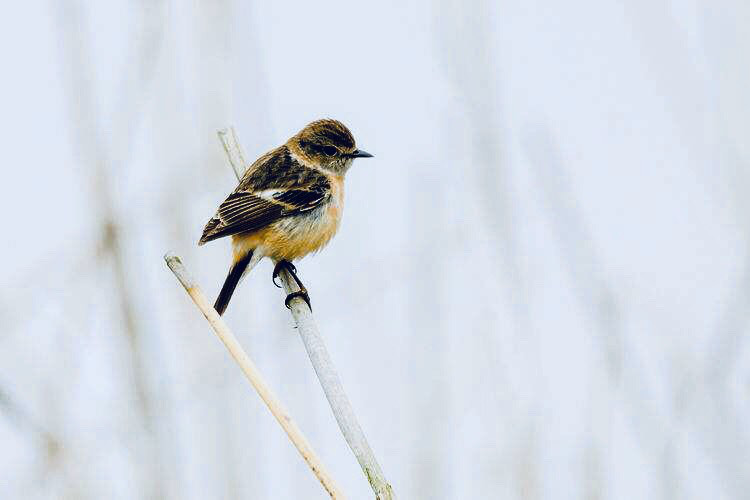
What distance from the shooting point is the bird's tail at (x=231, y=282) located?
3.96 m

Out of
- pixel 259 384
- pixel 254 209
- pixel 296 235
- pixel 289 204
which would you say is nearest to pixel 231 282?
pixel 254 209

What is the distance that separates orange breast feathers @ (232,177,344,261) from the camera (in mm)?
4602

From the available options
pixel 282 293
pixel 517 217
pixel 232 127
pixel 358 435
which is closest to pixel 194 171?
pixel 232 127

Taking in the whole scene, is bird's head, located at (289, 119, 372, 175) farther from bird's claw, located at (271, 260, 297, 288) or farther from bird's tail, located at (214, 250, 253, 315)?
bird's tail, located at (214, 250, 253, 315)

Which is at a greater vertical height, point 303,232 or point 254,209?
point 254,209

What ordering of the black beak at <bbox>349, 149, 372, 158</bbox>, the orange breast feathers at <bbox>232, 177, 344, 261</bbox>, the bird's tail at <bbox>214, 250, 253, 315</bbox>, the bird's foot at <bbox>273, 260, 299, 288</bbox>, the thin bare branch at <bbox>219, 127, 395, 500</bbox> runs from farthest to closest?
the black beak at <bbox>349, 149, 372, 158</bbox> → the bird's foot at <bbox>273, 260, 299, 288</bbox> → the orange breast feathers at <bbox>232, 177, 344, 261</bbox> → the bird's tail at <bbox>214, 250, 253, 315</bbox> → the thin bare branch at <bbox>219, 127, 395, 500</bbox>

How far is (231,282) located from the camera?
412cm

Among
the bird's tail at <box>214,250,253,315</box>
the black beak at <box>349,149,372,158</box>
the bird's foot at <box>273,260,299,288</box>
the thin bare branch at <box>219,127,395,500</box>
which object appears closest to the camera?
the thin bare branch at <box>219,127,395,500</box>

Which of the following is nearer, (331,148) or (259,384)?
(259,384)

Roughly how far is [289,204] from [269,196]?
0.53ft

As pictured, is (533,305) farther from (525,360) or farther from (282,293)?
(282,293)

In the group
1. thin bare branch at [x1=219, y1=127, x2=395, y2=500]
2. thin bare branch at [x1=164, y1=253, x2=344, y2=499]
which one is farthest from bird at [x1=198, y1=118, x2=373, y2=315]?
thin bare branch at [x1=164, y1=253, x2=344, y2=499]

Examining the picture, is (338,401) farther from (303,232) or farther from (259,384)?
(303,232)

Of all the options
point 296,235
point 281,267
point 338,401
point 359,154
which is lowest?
point 338,401
